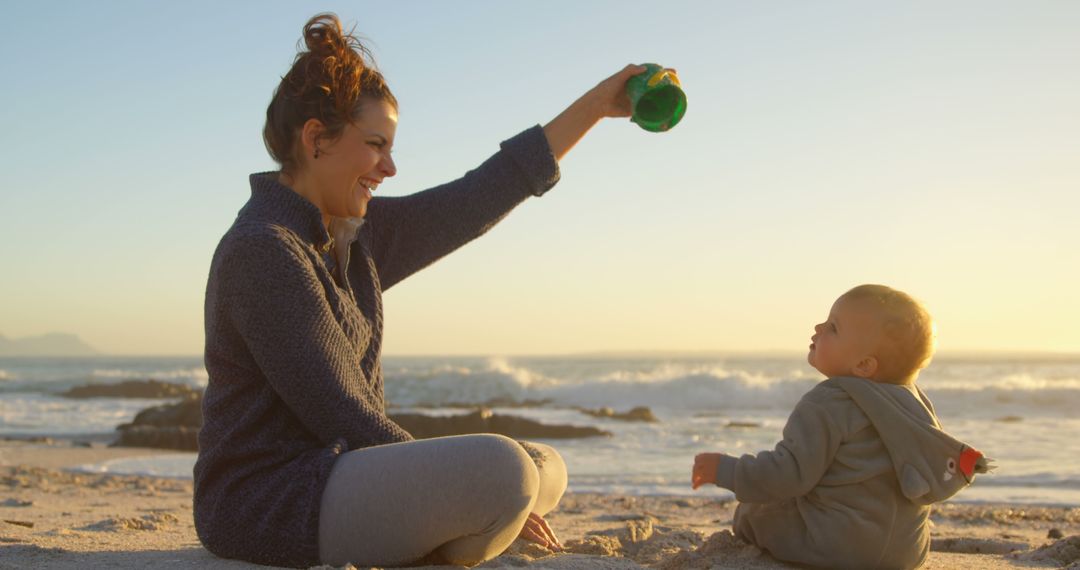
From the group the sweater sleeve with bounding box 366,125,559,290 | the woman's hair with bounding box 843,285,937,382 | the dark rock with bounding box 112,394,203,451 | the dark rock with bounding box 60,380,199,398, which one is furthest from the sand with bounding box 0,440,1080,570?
the dark rock with bounding box 60,380,199,398

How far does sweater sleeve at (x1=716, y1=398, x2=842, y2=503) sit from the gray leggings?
56 centimetres

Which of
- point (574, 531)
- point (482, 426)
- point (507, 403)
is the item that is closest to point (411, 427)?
point (482, 426)

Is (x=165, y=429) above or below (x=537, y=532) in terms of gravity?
below

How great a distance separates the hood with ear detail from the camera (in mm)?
2615

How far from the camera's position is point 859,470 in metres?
2.66

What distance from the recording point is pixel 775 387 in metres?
19.1

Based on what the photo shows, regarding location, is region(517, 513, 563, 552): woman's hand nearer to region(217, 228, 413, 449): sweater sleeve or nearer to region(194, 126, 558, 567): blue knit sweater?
region(194, 126, 558, 567): blue knit sweater

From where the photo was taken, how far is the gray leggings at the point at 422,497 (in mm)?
2498

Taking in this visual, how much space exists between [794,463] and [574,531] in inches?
83.9

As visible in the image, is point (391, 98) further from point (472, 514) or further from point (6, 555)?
point (6, 555)

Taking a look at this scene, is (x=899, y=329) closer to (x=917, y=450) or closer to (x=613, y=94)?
(x=917, y=450)

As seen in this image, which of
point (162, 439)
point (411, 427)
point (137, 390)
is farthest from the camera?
point (137, 390)

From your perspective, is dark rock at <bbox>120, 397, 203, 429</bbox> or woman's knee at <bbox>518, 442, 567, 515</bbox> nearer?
woman's knee at <bbox>518, 442, 567, 515</bbox>

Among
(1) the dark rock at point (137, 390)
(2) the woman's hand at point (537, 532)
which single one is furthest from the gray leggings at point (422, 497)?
(1) the dark rock at point (137, 390)
